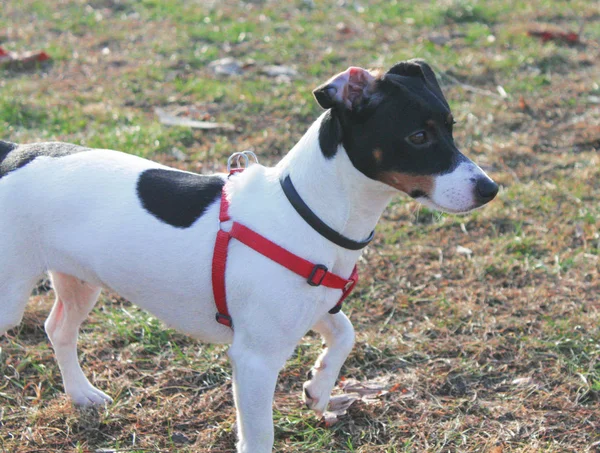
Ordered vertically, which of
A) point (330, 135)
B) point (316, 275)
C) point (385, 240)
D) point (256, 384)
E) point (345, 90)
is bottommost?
point (385, 240)

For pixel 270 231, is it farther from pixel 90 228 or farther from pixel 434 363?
pixel 434 363

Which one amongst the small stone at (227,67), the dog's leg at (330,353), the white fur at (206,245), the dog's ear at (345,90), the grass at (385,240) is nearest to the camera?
the dog's ear at (345,90)

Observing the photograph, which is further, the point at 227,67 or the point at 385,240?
the point at 227,67

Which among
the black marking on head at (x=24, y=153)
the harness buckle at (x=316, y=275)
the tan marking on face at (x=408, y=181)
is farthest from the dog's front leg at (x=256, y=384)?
the black marking on head at (x=24, y=153)

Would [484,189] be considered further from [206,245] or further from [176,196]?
[176,196]

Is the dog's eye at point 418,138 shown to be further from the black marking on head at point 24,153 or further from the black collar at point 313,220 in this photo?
the black marking on head at point 24,153

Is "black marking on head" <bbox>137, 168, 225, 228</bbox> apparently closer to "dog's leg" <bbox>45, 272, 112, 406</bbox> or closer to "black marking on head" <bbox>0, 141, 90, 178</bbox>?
"black marking on head" <bbox>0, 141, 90, 178</bbox>

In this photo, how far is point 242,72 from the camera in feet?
23.2

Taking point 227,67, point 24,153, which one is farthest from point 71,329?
point 227,67

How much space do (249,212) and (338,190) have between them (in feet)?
1.09

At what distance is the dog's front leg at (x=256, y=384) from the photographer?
2744mm

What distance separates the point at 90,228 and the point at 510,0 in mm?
7568

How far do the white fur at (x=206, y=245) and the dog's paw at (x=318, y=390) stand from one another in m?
0.45

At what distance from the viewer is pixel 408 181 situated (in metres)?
2.66
